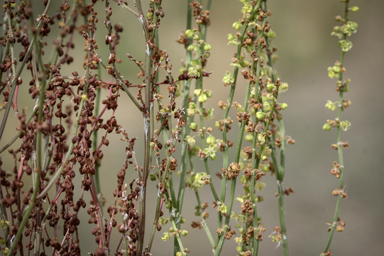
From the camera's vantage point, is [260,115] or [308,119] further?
[308,119]

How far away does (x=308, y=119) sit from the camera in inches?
54.8

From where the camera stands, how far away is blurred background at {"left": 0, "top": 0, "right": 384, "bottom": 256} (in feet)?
4.22

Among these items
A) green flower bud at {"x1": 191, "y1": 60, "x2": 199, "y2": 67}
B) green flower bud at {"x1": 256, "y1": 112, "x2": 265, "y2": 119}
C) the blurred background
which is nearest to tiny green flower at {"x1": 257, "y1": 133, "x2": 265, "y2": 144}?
green flower bud at {"x1": 256, "y1": 112, "x2": 265, "y2": 119}

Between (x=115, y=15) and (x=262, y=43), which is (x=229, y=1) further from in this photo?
(x=262, y=43)

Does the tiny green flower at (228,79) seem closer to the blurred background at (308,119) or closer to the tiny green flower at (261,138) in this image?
the tiny green flower at (261,138)

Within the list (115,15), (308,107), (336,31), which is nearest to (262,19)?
(336,31)

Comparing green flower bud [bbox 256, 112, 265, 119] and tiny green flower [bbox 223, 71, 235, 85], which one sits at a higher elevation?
tiny green flower [bbox 223, 71, 235, 85]

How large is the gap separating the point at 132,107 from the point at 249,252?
0.96 metres

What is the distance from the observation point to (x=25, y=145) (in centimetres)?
50

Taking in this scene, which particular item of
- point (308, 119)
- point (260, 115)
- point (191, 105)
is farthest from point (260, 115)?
point (308, 119)

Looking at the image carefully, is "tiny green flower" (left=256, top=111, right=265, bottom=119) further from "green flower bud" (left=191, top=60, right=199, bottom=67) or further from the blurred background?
the blurred background

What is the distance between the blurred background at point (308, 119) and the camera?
4.22 ft

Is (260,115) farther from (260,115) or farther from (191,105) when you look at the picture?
(191,105)

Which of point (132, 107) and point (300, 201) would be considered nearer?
point (300, 201)
